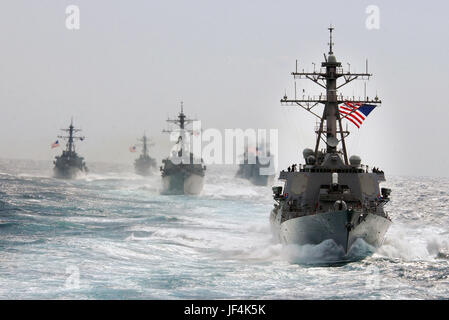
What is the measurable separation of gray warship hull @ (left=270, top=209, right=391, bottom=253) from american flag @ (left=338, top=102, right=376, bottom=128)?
17.7ft

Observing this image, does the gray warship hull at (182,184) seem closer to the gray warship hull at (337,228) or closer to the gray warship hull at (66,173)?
the gray warship hull at (66,173)

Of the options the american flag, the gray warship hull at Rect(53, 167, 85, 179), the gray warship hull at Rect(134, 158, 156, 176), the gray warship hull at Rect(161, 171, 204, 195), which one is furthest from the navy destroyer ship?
the gray warship hull at Rect(134, 158, 156, 176)

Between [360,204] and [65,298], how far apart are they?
1314 cm

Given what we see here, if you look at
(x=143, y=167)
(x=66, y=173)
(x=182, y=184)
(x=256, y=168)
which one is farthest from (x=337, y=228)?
(x=143, y=167)

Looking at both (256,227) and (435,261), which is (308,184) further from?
(256,227)

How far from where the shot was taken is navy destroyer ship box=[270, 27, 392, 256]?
75.4 ft

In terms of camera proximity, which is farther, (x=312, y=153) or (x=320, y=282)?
(x=312, y=153)

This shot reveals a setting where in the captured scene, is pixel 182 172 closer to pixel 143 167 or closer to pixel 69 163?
pixel 69 163

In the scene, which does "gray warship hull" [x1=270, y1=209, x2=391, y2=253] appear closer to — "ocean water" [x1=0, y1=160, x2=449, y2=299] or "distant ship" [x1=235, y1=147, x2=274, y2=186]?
"ocean water" [x1=0, y1=160, x2=449, y2=299]

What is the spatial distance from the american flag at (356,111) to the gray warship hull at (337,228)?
5409mm

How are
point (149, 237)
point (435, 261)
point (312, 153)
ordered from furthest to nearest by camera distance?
point (149, 237)
point (312, 153)
point (435, 261)

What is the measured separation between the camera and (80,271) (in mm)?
21234

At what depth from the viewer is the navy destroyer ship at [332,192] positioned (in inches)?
904
